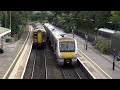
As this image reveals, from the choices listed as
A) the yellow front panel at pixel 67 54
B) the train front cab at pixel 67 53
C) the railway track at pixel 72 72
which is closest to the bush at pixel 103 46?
the railway track at pixel 72 72

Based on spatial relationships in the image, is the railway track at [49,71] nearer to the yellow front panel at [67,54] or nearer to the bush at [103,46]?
the yellow front panel at [67,54]

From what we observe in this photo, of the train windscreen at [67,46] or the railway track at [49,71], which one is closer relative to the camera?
the railway track at [49,71]

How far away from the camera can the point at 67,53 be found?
73.5 feet

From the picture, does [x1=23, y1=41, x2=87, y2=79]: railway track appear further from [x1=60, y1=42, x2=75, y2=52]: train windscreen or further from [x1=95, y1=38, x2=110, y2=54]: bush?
[x1=95, y1=38, x2=110, y2=54]: bush

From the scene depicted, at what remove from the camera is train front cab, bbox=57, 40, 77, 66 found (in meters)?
22.3

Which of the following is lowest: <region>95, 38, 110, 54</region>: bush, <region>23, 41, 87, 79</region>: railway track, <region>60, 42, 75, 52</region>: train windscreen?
<region>23, 41, 87, 79</region>: railway track

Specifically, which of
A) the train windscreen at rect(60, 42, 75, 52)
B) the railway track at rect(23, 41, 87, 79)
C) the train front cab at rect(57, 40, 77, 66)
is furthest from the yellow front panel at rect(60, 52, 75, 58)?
the railway track at rect(23, 41, 87, 79)

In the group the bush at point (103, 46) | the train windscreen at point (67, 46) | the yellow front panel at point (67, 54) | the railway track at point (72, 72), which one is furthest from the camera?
the bush at point (103, 46)

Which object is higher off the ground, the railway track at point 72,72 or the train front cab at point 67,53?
the train front cab at point 67,53

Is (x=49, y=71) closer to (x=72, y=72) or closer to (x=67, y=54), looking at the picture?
(x=72, y=72)

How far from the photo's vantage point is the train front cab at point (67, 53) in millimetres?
22344

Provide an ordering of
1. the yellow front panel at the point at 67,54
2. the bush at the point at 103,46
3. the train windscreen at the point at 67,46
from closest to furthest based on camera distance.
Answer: the yellow front panel at the point at 67,54
the train windscreen at the point at 67,46
the bush at the point at 103,46

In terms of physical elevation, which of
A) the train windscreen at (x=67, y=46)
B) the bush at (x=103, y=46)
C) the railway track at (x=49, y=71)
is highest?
the train windscreen at (x=67, y=46)
